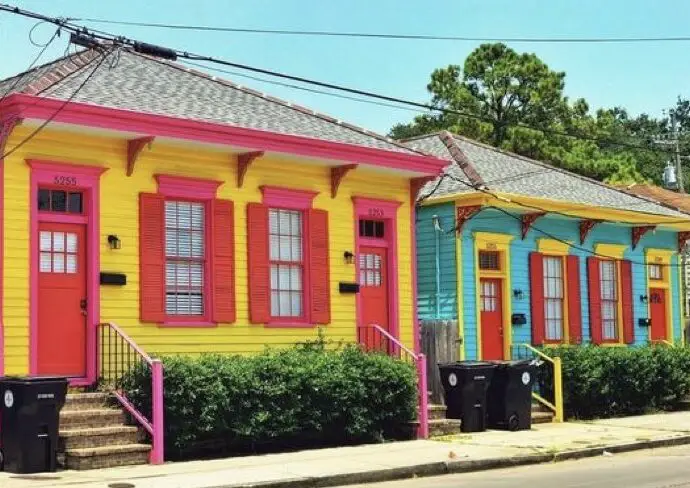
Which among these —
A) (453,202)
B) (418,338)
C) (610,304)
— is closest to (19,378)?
(418,338)

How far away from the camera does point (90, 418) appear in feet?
45.5

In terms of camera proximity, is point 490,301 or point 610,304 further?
point 610,304

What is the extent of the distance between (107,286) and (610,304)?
12985mm

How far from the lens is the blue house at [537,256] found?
68.8 ft

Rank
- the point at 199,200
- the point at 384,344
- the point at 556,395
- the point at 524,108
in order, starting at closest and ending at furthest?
the point at 199,200
the point at 384,344
the point at 556,395
the point at 524,108

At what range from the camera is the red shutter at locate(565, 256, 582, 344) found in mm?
22953

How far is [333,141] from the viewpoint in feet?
57.2

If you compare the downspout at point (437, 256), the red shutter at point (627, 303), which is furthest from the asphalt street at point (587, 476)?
the red shutter at point (627, 303)

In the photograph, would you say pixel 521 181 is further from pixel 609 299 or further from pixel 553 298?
pixel 609 299

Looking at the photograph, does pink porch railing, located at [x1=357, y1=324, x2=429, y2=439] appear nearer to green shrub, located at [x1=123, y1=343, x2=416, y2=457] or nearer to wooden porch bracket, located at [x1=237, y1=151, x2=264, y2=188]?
green shrub, located at [x1=123, y1=343, x2=416, y2=457]

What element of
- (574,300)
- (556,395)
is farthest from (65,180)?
(574,300)

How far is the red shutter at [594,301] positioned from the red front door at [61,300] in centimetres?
1241

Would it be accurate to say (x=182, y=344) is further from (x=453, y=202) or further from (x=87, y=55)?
(x=453, y=202)

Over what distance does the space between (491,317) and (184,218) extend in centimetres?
777
